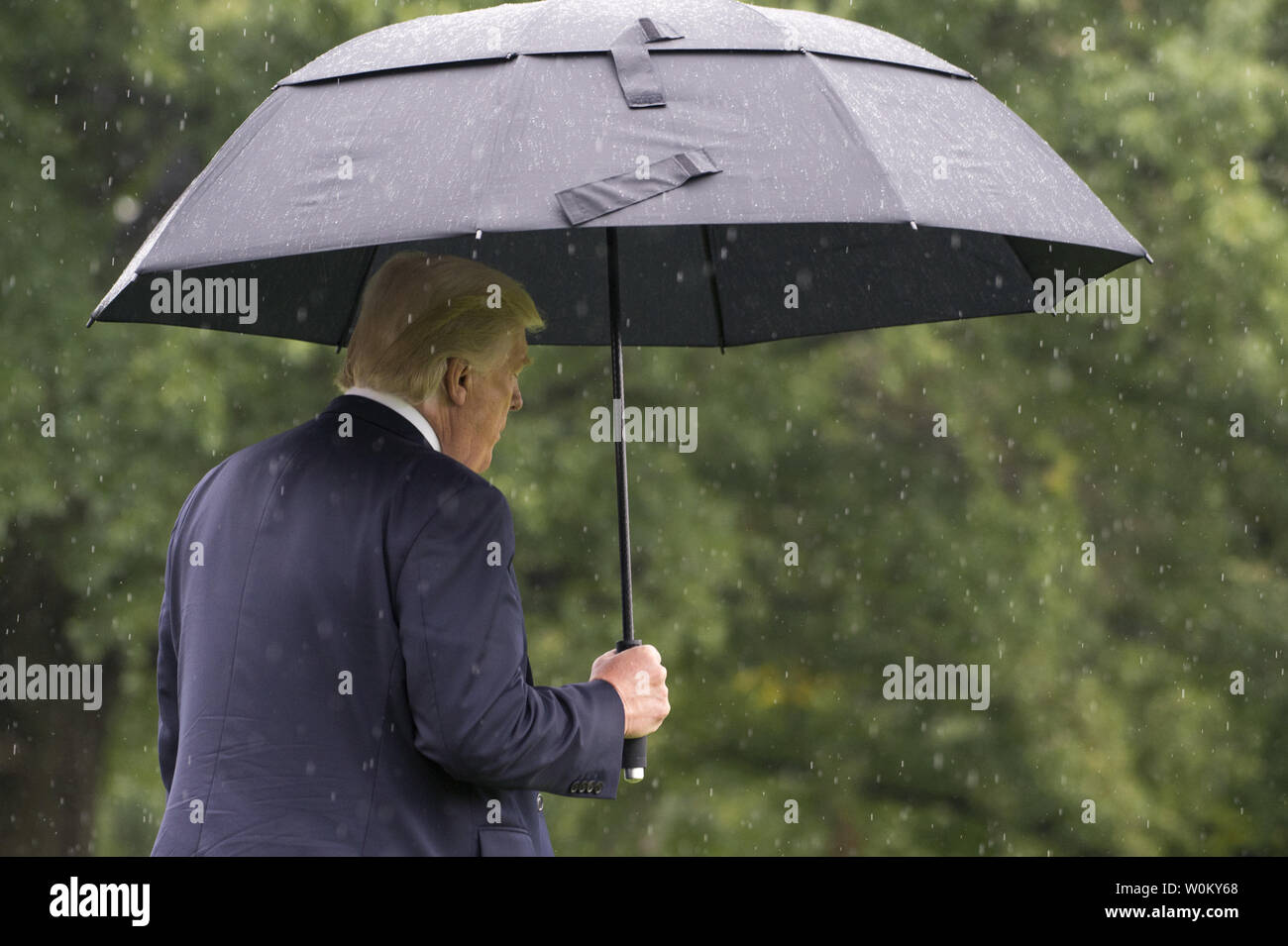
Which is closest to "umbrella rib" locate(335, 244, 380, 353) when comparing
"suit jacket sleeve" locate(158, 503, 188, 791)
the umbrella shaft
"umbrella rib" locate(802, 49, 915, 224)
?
the umbrella shaft

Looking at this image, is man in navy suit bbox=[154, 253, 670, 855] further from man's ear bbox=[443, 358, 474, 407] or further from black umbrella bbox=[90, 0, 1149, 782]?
black umbrella bbox=[90, 0, 1149, 782]

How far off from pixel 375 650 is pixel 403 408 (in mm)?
439

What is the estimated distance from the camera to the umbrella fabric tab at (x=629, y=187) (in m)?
2.36

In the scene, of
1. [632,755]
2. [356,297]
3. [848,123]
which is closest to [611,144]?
[848,123]

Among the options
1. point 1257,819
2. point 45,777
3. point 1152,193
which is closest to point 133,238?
point 45,777

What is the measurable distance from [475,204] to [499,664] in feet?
2.26

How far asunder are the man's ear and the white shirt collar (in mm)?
68

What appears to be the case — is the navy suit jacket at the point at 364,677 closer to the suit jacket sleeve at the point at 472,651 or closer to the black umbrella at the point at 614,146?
the suit jacket sleeve at the point at 472,651

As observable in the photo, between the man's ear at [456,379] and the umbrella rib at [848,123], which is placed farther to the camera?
the man's ear at [456,379]

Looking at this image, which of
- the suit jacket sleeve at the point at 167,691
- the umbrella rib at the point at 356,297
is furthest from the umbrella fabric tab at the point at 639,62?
the umbrella rib at the point at 356,297

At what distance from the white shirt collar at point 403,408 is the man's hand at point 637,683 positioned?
0.49 metres

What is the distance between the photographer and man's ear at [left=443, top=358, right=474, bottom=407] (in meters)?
2.73

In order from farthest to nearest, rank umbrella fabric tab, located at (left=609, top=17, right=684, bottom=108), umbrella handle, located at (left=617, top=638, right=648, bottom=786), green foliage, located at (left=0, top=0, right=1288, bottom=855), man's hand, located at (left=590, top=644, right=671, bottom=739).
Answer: green foliage, located at (left=0, top=0, right=1288, bottom=855) < umbrella handle, located at (left=617, top=638, right=648, bottom=786) < man's hand, located at (left=590, top=644, right=671, bottom=739) < umbrella fabric tab, located at (left=609, top=17, right=684, bottom=108)

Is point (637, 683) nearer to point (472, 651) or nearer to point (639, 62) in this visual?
point (472, 651)
